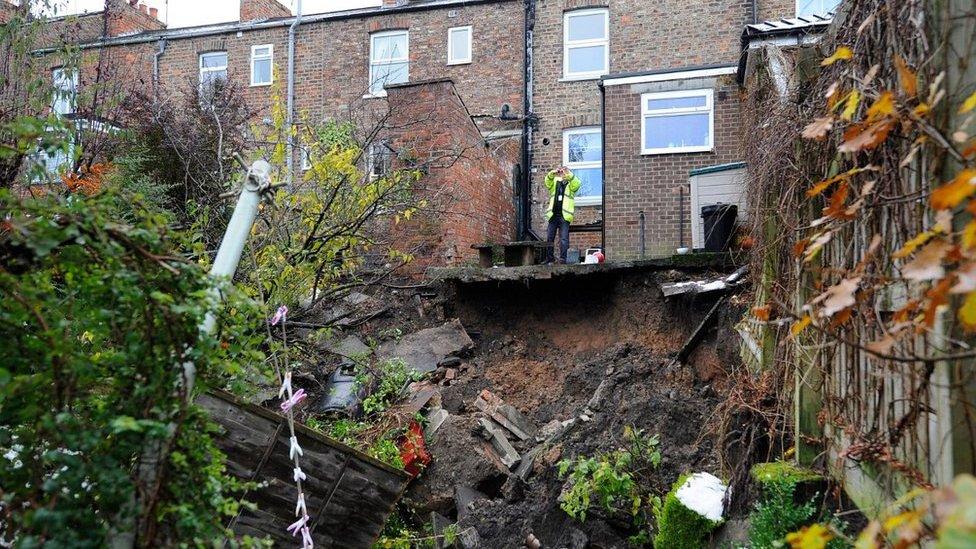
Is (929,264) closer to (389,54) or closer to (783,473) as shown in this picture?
(783,473)

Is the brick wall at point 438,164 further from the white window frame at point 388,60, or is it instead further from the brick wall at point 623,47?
the white window frame at point 388,60

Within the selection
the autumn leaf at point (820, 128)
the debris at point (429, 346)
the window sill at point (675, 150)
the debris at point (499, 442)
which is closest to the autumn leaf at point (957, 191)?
the autumn leaf at point (820, 128)

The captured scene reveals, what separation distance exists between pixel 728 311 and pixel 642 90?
809 centimetres

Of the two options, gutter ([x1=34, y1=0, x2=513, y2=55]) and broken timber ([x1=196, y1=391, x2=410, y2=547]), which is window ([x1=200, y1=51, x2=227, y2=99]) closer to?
gutter ([x1=34, y1=0, x2=513, y2=55])

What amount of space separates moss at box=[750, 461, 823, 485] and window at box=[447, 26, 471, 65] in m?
17.5

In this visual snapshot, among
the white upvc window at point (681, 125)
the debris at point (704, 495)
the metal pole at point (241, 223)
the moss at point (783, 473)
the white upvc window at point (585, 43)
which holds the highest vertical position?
the white upvc window at point (585, 43)

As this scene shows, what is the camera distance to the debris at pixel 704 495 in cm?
511

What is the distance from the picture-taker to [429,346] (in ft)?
35.7

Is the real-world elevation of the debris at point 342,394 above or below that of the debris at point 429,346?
below

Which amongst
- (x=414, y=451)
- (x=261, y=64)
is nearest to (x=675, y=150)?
(x=414, y=451)

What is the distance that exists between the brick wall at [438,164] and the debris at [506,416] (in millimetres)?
3893

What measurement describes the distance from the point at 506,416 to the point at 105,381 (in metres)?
6.91

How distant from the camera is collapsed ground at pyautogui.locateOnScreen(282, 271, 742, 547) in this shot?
696cm

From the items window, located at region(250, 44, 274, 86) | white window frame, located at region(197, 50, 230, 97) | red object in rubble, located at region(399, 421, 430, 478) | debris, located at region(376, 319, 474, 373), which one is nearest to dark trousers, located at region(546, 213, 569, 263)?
debris, located at region(376, 319, 474, 373)
